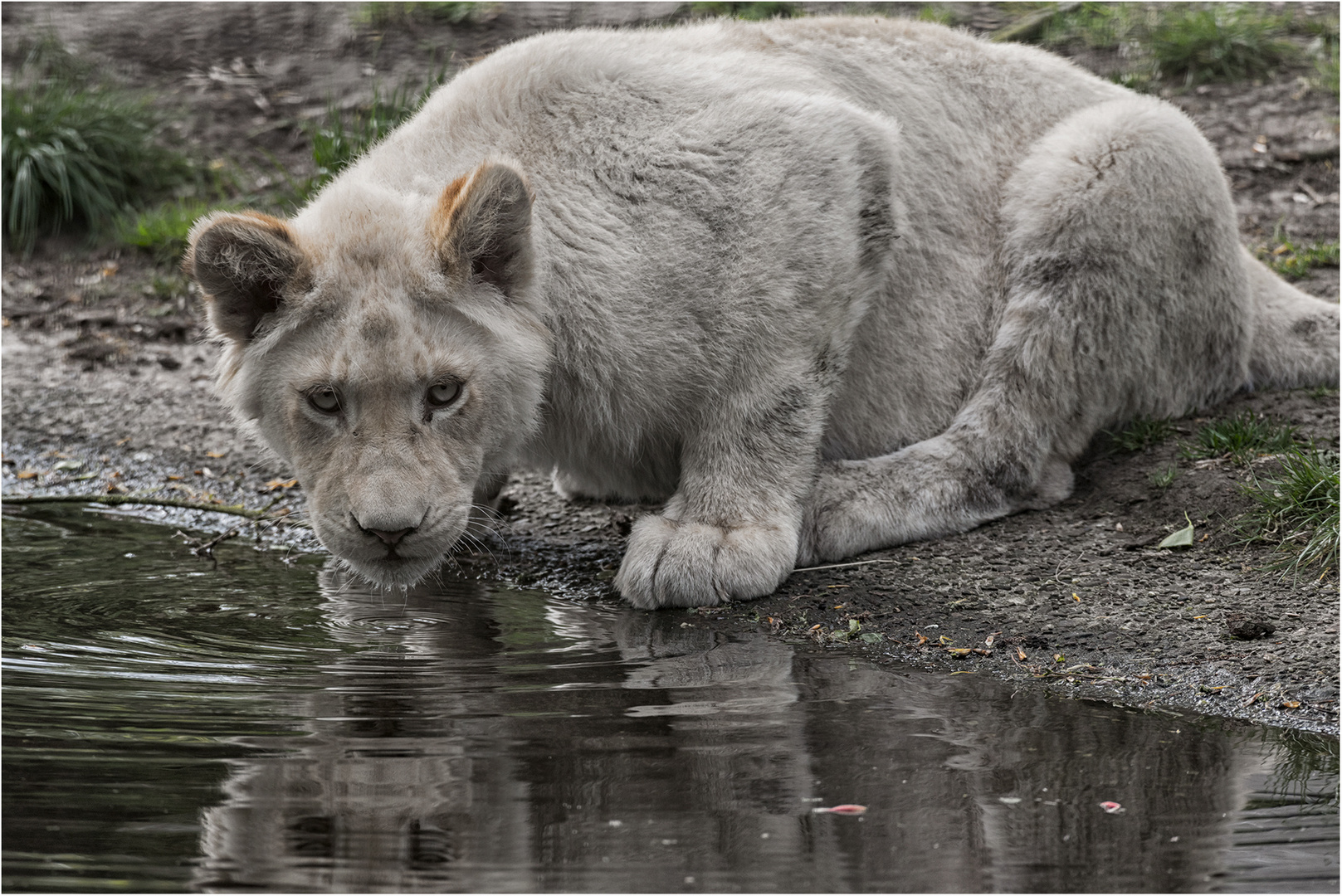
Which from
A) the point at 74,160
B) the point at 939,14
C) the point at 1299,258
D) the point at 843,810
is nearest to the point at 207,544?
the point at 843,810

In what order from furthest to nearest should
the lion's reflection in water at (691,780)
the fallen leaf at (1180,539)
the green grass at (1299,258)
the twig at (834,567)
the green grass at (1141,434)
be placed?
the green grass at (1299,258) < the green grass at (1141,434) < the twig at (834,567) < the fallen leaf at (1180,539) < the lion's reflection in water at (691,780)

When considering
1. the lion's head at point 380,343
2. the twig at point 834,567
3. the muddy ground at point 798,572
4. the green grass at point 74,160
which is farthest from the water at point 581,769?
the green grass at point 74,160

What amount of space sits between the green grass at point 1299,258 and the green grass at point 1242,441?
191 cm

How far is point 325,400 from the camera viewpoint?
3863 mm

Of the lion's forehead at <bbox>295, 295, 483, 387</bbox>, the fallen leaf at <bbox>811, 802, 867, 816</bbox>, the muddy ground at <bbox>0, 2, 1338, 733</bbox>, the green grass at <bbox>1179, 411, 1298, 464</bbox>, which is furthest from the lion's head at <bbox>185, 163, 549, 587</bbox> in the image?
the green grass at <bbox>1179, 411, 1298, 464</bbox>

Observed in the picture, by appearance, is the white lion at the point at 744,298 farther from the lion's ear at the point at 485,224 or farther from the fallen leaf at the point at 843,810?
the fallen leaf at the point at 843,810

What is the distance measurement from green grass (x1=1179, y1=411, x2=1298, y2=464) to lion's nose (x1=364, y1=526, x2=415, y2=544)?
2.95 metres

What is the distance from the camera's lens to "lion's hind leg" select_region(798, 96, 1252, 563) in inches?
199

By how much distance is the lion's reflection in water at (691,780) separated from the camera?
104 inches

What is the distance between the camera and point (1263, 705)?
350 centimetres

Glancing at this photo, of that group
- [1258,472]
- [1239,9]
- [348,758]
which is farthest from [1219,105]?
[348,758]

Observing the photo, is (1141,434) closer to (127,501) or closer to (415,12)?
(127,501)

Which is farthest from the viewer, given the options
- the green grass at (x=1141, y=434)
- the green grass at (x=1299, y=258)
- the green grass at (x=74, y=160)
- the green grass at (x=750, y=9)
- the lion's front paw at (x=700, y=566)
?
the green grass at (x=750, y=9)

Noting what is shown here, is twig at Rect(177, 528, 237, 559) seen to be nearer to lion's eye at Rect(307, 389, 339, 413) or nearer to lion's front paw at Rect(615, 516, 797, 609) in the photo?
lion's eye at Rect(307, 389, 339, 413)
